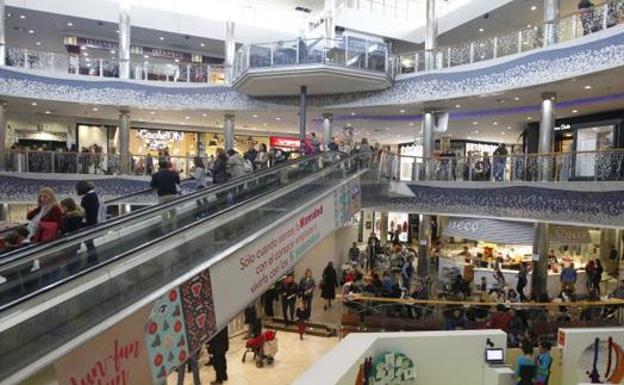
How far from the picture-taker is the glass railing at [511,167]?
12.7 meters

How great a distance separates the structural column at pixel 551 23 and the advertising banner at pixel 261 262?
9.61m

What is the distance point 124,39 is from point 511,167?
1648 centimetres

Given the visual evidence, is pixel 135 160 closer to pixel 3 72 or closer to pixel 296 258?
pixel 3 72

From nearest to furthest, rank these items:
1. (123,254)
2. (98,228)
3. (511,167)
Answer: (123,254) → (98,228) → (511,167)

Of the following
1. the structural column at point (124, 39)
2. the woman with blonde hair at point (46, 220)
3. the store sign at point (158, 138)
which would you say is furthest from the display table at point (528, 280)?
the store sign at point (158, 138)

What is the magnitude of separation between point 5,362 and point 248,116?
2147 centimetres

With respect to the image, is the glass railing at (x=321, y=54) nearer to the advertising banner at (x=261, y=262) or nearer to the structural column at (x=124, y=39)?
the structural column at (x=124, y=39)

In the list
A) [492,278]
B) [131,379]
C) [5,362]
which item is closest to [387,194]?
[492,278]

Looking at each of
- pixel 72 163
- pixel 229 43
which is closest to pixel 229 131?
pixel 229 43

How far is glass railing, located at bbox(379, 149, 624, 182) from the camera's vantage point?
12.7m

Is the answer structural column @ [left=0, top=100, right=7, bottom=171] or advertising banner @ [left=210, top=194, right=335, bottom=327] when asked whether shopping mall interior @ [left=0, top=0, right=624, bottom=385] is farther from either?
structural column @ [left=0, top=100, right=7, bottom=171]

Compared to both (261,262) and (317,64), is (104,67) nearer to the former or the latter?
(317,64)

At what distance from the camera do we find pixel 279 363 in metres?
11.2

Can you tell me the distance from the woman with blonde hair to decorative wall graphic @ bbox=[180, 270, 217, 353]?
1834mm
